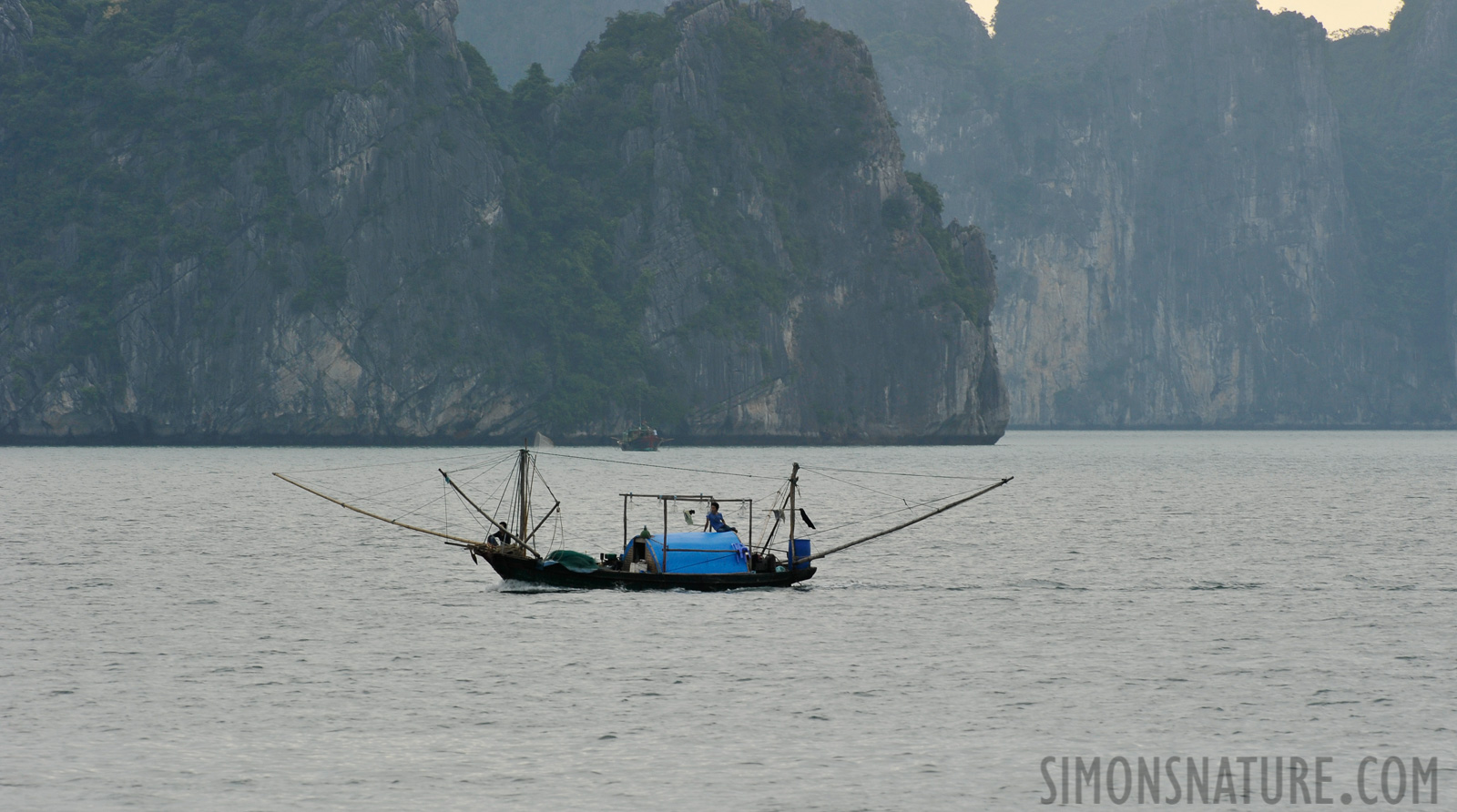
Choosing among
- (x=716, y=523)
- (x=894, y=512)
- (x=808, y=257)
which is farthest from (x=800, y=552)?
(x=808, y=257)

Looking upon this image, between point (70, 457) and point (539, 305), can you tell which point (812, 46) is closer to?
point (539, 305)

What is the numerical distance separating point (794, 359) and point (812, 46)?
122 feet

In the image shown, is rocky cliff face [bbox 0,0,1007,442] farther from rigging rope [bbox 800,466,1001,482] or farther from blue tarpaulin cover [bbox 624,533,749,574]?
blue tarpaulin cover [bbox 624,533,749,574]

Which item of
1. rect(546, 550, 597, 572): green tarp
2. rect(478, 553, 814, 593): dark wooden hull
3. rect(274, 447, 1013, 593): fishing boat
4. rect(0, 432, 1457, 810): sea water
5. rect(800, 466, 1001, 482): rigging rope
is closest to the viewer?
rect(0, 432, 1457, 810): sea water

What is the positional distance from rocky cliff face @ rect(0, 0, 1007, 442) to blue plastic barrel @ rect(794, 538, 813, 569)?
107 m

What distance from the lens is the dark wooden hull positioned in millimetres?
38188

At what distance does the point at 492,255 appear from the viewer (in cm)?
15012

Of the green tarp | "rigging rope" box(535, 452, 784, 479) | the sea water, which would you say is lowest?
the sea water

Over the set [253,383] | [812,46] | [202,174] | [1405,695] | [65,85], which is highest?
[812,46]

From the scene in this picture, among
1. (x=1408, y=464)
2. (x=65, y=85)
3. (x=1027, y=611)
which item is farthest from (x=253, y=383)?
(x=1027, y=611)

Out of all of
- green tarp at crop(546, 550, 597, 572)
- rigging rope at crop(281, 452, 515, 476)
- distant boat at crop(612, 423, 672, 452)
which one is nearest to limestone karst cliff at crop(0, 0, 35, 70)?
rigging rope at crop(281, 452, 515, 476)

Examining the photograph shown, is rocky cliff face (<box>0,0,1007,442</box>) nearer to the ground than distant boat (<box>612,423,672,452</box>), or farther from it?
farther from it

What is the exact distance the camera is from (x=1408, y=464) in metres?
126

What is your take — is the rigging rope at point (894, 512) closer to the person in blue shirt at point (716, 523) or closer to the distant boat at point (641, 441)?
the person in blue shirt at point (716, 523)
